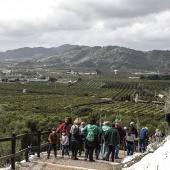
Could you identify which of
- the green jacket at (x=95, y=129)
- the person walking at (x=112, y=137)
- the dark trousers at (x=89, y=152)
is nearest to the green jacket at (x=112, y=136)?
the person walking at (x=112, y=137)

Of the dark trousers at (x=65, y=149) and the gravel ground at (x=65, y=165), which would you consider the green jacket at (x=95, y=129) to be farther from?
the dark trousers at (x=65, y=149)

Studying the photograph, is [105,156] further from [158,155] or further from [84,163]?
[158,155]

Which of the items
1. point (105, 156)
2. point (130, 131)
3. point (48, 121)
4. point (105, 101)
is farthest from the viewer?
point (105, 101)

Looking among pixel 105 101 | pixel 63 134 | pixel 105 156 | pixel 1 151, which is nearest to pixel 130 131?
pixel 105 156

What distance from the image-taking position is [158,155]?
661 cm

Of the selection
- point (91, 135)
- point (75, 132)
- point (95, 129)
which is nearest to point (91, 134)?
point (91, 135)

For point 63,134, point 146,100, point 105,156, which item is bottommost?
point 146,100

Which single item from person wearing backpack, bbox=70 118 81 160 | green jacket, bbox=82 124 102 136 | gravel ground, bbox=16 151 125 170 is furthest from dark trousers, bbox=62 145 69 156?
green jacket, bbox=82 124 102 136

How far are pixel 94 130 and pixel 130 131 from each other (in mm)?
2305

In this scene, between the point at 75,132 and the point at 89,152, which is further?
the point at 89,152

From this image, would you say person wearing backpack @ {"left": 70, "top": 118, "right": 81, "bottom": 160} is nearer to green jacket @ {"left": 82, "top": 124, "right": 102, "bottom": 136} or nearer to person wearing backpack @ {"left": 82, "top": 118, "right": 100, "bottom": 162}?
green jacket @ {"left": 82, "top": 124, "right": 102, "bottom": 136}

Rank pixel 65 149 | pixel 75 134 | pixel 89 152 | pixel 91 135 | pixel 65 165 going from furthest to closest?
pixel 65 149 < pixel 89 152 < pixel 75 134 < pixel 91 135 < pixel 65 165

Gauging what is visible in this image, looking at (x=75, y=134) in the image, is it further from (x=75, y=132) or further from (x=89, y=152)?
(x=89, y=152)

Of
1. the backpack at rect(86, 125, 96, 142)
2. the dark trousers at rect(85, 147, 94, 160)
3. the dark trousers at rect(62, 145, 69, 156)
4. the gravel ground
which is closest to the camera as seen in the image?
the gravel ground
